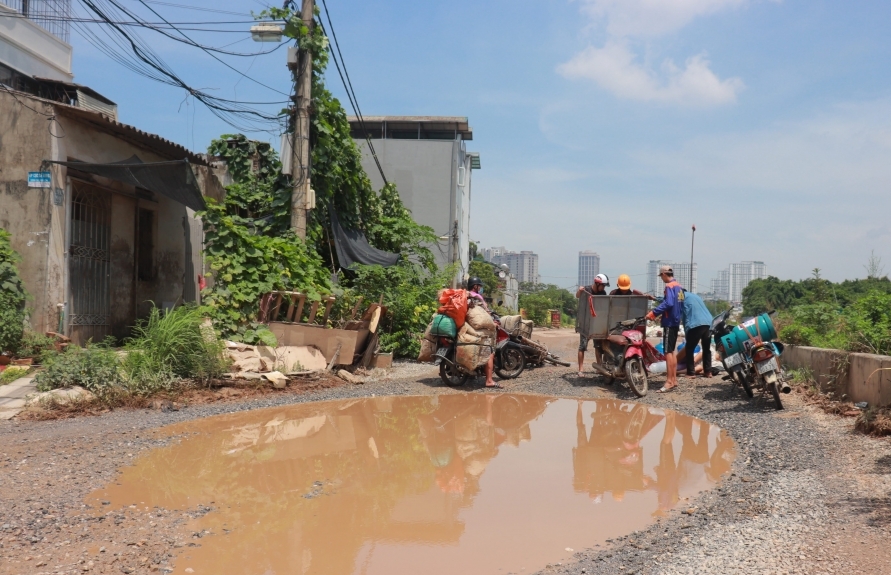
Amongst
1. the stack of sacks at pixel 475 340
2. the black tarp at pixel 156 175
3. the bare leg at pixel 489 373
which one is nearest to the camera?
the stack of sacks at pixel 475 340

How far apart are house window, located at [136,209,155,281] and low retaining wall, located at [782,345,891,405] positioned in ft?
36.6

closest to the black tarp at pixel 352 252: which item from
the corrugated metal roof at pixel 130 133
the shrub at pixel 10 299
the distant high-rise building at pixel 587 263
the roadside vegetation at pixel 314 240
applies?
the roadside vegetation at pixel 314 240

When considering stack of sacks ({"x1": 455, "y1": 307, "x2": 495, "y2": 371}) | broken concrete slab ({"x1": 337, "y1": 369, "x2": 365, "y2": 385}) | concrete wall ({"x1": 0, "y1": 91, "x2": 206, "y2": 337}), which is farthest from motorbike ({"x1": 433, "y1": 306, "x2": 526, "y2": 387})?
concrete wall ({"x1": 0, "y1": 91, "x2": 206, "y2": 337})

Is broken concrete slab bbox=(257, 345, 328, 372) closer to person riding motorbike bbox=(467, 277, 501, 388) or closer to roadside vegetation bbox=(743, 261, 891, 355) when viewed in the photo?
person riding motorbike bbox=(467, 277, 501, 388)

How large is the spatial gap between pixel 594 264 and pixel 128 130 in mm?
84619

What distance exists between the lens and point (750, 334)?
24.3 ft

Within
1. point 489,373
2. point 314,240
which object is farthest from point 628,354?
point 314,240

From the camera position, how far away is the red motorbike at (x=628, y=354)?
8320mm

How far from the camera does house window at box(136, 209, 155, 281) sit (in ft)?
41.5

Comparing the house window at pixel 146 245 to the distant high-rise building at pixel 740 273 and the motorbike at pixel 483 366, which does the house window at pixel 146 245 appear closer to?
the motorbike at pixel 483 366

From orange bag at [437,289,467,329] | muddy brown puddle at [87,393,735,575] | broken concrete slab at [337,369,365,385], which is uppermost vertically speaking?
orange bag at [437,289,467,329]

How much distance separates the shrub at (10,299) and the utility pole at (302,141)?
164 inches

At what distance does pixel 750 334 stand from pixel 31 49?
19.9m

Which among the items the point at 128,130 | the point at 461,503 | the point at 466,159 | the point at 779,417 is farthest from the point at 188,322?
the point at 466,159
